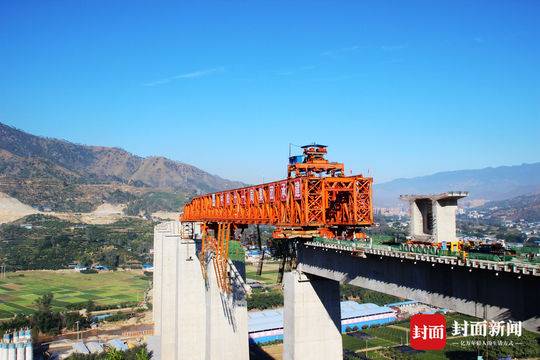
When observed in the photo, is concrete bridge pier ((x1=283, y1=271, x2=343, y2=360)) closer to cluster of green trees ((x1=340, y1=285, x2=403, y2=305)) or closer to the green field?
cluster of green trees ((x1=340, y1=285, x2=403, y2=305))

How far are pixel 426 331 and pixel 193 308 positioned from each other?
2237 centimetres

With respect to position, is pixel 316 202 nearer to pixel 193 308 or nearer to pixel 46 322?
pixel 193 308

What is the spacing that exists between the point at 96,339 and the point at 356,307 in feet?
134

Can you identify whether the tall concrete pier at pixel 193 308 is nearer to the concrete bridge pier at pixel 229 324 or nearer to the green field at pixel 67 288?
the concrete bridge pier at pixel 229 324

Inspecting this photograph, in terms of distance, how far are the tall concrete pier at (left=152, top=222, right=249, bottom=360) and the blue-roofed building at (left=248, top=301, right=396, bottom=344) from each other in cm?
1524

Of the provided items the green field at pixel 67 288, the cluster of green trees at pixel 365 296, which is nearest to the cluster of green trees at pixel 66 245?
the green field at pixel 67 288

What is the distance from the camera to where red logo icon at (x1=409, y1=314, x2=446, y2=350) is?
78.9 feet

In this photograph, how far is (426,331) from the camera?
25984 mm

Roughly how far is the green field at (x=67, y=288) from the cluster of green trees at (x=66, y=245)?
30.4 ft

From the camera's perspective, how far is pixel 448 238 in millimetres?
21797

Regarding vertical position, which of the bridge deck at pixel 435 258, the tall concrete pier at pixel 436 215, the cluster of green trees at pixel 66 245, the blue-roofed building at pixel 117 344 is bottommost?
the blue-roofed building at pixel 117 344

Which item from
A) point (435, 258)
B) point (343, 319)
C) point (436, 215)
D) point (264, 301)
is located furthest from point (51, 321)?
point (435, 258)

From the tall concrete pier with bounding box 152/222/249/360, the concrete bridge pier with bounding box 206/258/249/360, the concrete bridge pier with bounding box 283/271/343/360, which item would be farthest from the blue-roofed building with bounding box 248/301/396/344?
the concrete bridge pier with bounding box 283/271/343/360

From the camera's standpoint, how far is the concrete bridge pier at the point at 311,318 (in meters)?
25.4
